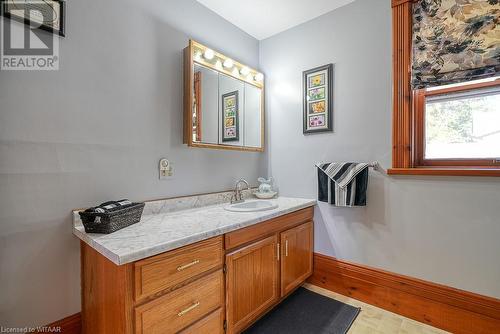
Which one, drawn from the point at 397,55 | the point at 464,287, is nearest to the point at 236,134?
the point at 397,55

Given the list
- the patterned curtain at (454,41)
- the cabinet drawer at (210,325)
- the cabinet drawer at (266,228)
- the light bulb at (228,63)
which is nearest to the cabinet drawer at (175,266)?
the cabinet drawer at (266,228)

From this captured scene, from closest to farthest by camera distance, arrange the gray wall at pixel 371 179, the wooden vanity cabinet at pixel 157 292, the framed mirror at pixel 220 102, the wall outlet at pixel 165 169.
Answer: the wooden vanity cabinet at pixel 157 292, the gray wall at pixel 371 179, the wall outlet at pixel 165 169, the framed mirror at pixel 220 102

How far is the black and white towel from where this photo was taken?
1775 mm

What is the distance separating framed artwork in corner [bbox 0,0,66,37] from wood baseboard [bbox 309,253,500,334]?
92.9 inches

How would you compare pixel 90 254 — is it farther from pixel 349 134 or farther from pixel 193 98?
pixel 349 134

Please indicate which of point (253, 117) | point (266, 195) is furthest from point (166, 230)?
point (253, 117)

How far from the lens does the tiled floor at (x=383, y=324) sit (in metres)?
1.53

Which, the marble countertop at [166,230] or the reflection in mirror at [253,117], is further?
the reflection in mirror at [253,117]

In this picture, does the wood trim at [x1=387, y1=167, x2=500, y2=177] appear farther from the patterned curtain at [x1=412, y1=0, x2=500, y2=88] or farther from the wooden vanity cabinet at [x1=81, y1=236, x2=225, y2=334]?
the wooden vanity cabinet at [x1=81, y1=236, x2=225, y2=334]

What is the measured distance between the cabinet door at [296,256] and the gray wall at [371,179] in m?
0.15

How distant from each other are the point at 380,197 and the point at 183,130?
5.12ft

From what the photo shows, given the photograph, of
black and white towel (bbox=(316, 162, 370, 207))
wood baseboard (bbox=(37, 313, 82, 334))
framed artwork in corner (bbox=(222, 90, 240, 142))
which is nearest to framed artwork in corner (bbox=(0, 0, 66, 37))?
framed artwork in corner (bbox=(222, 90, 240, 142))

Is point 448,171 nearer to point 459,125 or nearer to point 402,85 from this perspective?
point 459,125

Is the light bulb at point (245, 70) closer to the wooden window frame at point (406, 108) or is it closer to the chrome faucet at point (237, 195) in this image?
the chrome faucet at point (237, 195)
